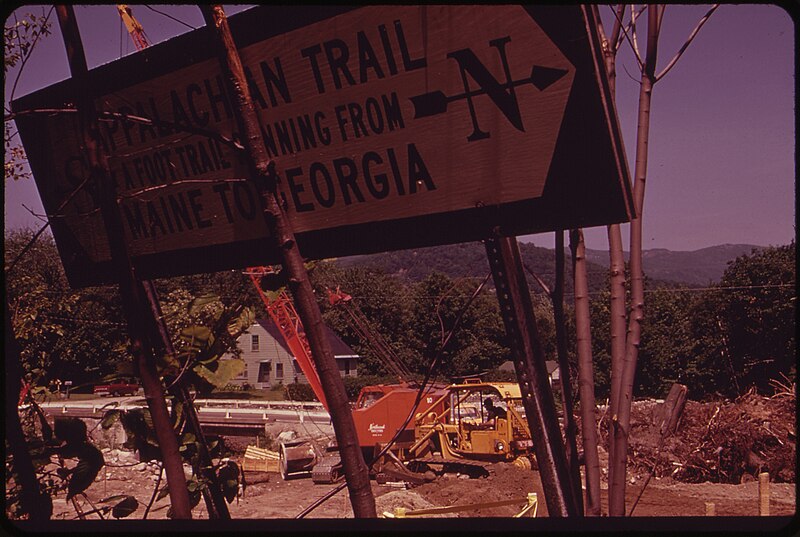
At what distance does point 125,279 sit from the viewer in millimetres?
2463

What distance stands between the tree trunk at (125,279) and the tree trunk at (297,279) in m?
0.58

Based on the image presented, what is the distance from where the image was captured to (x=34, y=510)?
2.50 meters

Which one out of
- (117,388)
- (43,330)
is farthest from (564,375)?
(43,330)

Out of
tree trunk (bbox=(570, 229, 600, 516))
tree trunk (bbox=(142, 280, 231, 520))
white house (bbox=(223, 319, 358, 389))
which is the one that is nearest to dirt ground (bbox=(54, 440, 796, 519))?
tree trunk (bbox=(142, 280, 231, 520))

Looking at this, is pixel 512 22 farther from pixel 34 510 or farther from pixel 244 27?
pixel 34 510

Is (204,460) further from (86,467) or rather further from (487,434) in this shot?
(487,434)

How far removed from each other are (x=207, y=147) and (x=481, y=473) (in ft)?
55.8

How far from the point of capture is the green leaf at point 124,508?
266cm

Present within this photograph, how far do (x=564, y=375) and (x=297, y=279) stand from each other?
92 cm

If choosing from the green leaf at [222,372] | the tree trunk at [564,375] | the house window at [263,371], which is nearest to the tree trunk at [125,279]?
the green leaf at [222,372]

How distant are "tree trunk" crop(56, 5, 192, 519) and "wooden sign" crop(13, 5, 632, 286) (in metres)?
0.11

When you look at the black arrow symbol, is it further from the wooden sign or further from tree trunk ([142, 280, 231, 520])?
tree trunk ([142, 280, 231, 520])

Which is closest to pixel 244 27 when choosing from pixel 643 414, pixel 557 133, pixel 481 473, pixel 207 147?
pixel 207 147

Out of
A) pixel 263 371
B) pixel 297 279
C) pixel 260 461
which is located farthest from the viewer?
pixel 263 371
